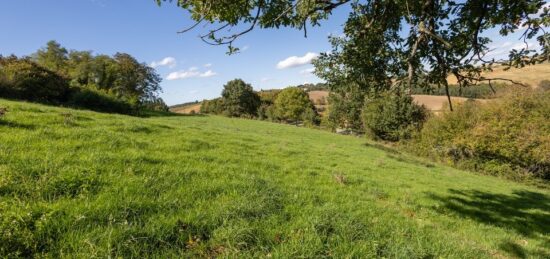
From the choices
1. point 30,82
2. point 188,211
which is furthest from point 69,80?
point 188,211

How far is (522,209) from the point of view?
12.3 metres

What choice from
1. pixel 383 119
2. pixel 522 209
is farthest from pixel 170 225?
pixel 383 119

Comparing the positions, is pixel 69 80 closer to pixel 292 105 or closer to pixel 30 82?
pixel 30 82

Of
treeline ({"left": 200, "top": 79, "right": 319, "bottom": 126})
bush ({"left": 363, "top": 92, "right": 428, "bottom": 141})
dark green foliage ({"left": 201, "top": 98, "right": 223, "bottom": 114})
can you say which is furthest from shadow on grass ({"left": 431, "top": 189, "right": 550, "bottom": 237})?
dark green foliage ({"left": 201, "top": 98, "right": 223, "bottom": 114})

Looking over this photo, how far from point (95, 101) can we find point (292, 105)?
197 ft

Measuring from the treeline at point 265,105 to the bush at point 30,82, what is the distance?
5596cm

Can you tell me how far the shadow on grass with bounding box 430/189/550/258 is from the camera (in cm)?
721

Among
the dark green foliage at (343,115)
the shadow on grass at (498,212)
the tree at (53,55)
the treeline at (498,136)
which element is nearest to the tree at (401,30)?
the shadow on grass at (498,212)

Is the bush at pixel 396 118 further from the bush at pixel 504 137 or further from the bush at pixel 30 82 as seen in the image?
the bush at pixel 30 82

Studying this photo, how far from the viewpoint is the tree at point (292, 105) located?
86.1m

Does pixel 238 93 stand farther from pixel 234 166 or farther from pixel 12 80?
pixel 234 166

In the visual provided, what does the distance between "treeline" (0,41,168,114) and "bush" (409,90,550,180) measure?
38.4 metres

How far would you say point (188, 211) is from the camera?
4781mm

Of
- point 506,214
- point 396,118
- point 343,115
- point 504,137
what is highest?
point 343,115
